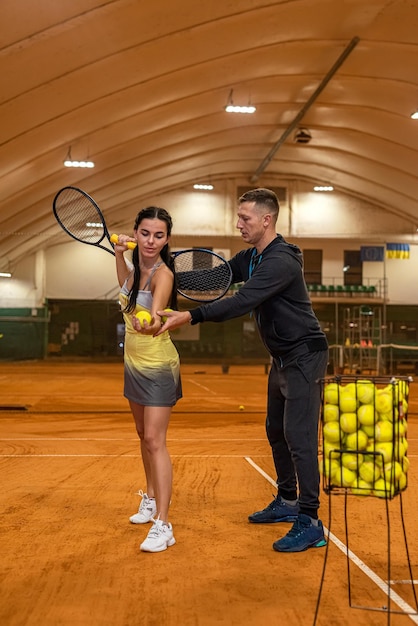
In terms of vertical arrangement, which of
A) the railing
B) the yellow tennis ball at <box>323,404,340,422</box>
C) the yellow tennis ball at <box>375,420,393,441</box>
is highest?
the railing

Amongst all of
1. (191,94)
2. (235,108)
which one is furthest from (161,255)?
(235,108)

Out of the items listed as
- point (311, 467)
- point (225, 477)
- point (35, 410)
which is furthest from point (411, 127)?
point (311, 467)

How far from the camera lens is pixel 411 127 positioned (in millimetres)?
22516

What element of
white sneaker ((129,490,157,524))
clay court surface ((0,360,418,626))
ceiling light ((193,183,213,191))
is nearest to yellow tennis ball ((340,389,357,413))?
clay court surface ((0,360,418,626))

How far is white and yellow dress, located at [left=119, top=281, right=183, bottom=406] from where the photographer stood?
13.4 ft

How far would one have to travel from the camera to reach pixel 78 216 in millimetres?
5672

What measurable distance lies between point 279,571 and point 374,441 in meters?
1.00

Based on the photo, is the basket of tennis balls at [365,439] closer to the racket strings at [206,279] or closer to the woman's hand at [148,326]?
the woman's hand at [148,326]

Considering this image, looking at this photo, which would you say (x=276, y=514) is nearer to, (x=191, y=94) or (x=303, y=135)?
(x=191, y=94)

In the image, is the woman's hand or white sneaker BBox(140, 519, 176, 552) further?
white sneaker BBox(140, 519, 176, 552)

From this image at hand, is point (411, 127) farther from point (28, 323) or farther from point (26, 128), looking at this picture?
point (28, 323)

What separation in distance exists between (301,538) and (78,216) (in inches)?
118

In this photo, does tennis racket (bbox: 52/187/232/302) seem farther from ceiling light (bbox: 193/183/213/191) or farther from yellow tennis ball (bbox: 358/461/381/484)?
ceiling light (bbox: 193/183/213/191)

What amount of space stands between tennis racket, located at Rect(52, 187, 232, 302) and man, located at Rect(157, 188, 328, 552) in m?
0.35
